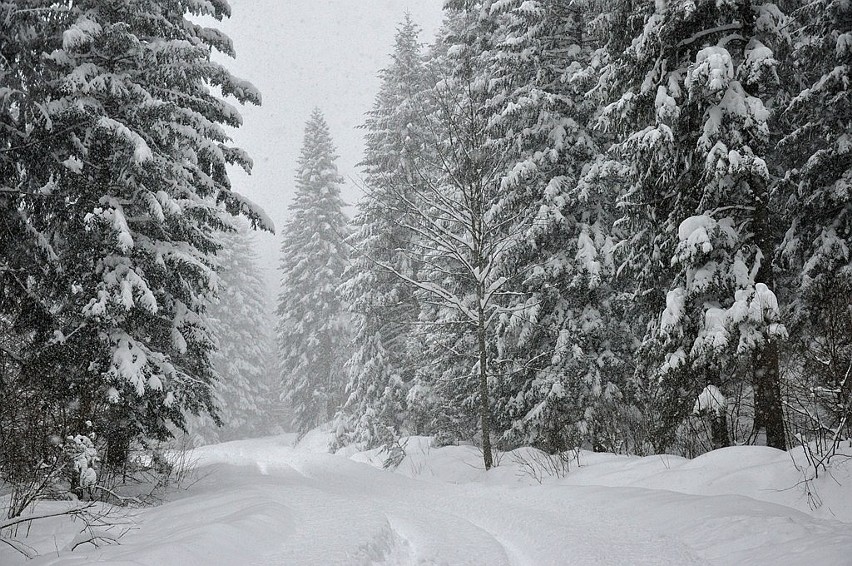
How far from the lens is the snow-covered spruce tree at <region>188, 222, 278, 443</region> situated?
35.2 metres

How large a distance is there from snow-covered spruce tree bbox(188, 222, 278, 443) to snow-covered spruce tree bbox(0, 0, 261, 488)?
25.1 metres

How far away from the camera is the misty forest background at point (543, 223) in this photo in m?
8.27

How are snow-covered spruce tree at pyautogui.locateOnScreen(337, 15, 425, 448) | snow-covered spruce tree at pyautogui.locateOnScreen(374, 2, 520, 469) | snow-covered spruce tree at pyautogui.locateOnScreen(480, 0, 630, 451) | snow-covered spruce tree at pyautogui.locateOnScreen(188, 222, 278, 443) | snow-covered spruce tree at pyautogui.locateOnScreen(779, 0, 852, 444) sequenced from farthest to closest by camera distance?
snow-covered spruce tree at pyautogui.locateOnScreen(188, 222, 278, 443), snow-covered spruce tree at pyautogui.locateOnScreen(337, 15, 425, 448), snow-covered spruce tree at pyautogui.locateOnScreen(480, 0, 630, 451), snow-covered spruce tree at pyautogui.locateOnScreen(374, 2, 520, 469), snow-covered spruce tree at pyautogui.locateOnScreen(779, 0, 852, 444)

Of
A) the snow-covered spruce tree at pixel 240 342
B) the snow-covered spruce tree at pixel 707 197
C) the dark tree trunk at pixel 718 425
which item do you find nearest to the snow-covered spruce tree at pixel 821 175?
the dark tree trunk at pixel 718 425

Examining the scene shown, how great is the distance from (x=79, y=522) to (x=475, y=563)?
5315 mm

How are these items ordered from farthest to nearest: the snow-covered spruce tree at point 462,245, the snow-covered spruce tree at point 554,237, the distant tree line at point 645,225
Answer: the snow-covered spruce tree at point 554,237 < the snow-covered spruce tree at point 462,245 < the distant tree line at point 645,225

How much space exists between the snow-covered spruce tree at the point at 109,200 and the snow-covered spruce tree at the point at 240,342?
25101 millimetres

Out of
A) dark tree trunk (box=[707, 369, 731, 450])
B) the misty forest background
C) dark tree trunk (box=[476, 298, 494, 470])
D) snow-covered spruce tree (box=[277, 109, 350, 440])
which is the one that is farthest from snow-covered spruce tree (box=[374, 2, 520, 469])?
snow-covered spruce tree (box=[277, 109, 350, 440])

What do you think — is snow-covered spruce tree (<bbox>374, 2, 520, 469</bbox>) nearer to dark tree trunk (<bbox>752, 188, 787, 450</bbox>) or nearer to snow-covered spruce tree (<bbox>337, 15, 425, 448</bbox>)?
snow-covered spruce tree (<bbox>337, 15, 425, 448</bbox>)

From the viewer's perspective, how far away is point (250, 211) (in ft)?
35.5

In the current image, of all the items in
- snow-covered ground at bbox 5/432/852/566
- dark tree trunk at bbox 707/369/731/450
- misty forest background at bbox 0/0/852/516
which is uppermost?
misty forest background at bbox 0/0/852/516

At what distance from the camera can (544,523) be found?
625 cm

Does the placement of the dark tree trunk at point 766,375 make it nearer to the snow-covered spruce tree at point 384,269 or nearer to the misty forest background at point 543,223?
the misty forest background at point 543,223

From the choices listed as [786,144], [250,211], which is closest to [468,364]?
[250,211]
